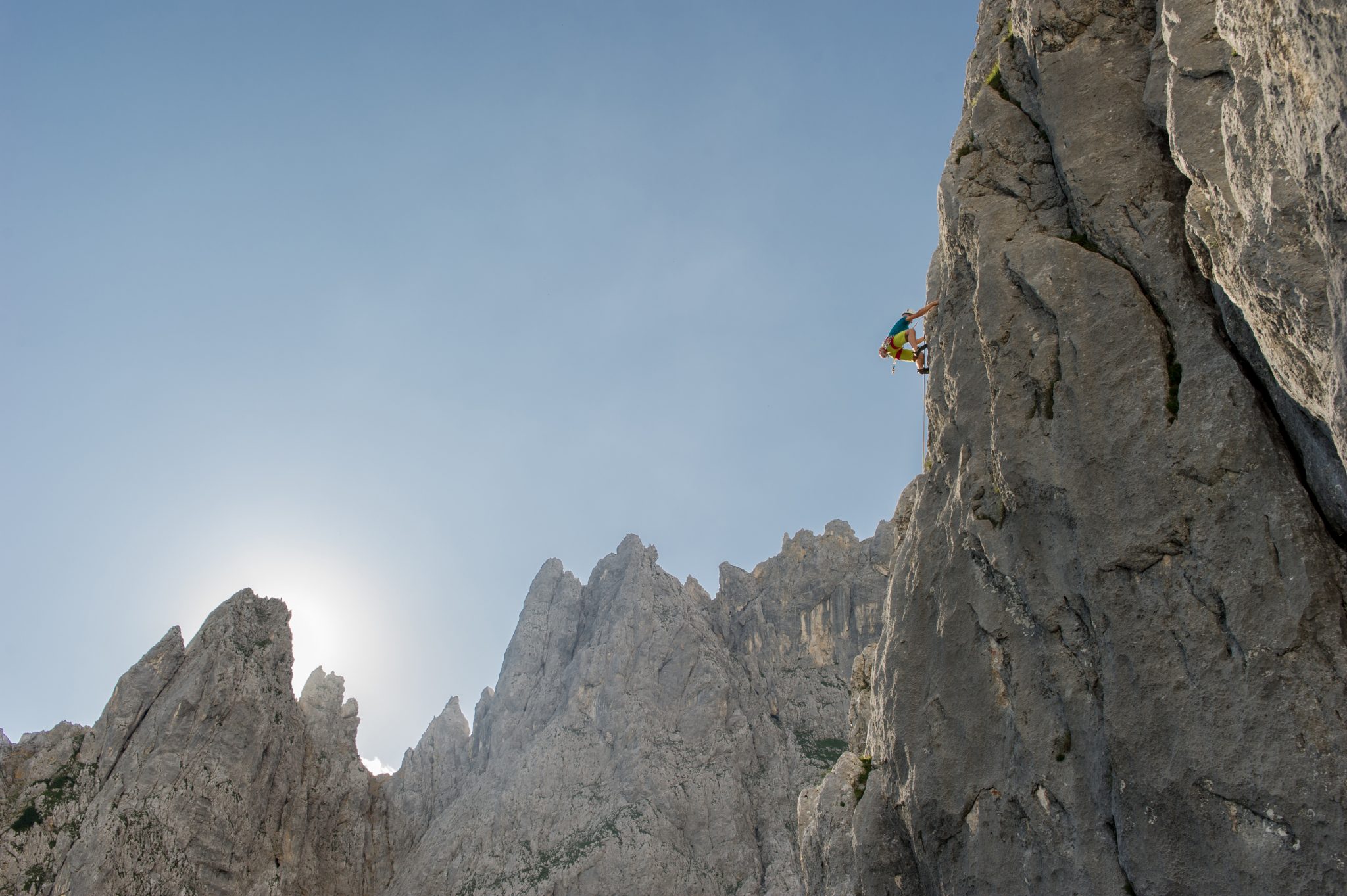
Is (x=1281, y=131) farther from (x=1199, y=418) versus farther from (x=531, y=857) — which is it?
(x=531, y=857)

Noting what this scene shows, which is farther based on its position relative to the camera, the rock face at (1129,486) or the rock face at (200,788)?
the rock face at (200,788)

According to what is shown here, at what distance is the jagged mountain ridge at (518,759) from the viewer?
63562mm

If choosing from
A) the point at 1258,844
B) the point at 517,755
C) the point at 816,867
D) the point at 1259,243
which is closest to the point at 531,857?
the point at 517,755

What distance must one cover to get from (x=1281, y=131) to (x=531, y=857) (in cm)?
8922

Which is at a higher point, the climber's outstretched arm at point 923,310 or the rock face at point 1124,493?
the climber's outstretched arm at point 923,310

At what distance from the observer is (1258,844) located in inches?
537

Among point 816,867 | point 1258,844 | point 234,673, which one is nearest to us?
point 1258,844

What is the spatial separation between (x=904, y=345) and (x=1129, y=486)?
14.0 meters

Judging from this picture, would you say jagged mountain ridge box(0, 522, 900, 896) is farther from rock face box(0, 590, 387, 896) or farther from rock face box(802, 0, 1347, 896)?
rock face box(802, 0, 1347, 896)

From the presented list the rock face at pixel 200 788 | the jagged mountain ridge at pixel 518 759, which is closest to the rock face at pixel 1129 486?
the jagged mountain ridge at pixel 518 759

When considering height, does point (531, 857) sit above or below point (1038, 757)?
below

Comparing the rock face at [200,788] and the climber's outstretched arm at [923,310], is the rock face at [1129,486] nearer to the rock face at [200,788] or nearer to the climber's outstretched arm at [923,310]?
the climber's outstretched arm at [923,310]

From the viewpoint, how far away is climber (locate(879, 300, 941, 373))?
28391 mm

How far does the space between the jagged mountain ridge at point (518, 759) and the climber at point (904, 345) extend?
624cm
